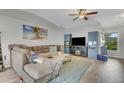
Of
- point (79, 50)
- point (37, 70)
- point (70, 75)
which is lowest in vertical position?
point (70, 75)

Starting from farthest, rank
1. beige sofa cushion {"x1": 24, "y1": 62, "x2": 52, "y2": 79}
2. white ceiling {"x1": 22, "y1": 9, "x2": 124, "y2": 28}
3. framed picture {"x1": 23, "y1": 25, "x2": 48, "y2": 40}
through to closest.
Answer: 1. framed picture {"x1": 23, "y1": 25, "x2": 48, "y2": 40}
2. white ceiling {"x1": 22, "y1": 9, "x2": 124, "y2": 28}
3. beige sofa cushion {"x1": 24, "y1": 62, "x2": 52, "y2": 79}

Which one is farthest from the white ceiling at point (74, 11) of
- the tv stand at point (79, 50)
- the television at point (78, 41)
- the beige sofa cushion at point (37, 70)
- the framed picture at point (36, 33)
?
the tv stand at point (79, 50)

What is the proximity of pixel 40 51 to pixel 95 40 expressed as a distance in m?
2.59

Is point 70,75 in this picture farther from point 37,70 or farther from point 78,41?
point 78,41

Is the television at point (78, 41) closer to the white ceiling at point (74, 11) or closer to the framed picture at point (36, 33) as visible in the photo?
the framed picture at point (36, 33)

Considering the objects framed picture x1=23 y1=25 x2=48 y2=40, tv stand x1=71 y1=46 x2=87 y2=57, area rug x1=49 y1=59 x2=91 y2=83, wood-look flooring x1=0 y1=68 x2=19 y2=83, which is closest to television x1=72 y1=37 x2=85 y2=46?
tv stand x1=71 y1=46 x2=87 y2=57

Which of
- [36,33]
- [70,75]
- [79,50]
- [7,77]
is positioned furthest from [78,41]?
[7,77]

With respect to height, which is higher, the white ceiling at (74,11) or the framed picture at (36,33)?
the white ceiling at (74,11)

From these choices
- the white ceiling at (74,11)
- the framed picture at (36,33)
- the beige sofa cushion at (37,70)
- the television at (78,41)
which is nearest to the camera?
the beige sofa cushion at (37,70)

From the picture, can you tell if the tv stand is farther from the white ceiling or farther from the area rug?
the area rug

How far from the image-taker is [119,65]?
7.45 ft

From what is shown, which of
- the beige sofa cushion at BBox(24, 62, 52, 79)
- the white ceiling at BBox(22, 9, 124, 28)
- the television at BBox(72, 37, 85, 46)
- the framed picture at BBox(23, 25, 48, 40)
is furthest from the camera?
the television at BBox(72, 37, 85, 46)
